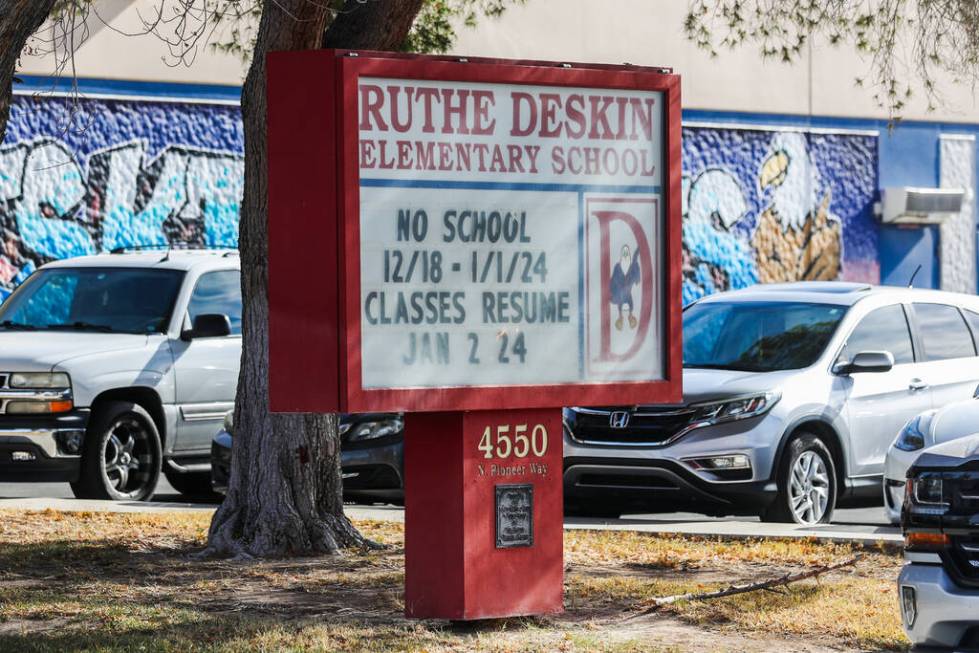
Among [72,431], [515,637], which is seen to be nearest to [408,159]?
[515,637]

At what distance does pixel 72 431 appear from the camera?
1351 centimetres

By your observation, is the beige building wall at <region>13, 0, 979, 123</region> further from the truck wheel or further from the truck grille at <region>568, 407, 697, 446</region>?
the truck grille at <region>568, 407, 697, 446</region>

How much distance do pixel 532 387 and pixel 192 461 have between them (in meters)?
6.99

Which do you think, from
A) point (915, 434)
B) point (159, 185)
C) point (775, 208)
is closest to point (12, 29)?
point (915, 434)

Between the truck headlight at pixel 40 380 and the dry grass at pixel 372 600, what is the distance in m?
1.85

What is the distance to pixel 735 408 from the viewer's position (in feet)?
41.6

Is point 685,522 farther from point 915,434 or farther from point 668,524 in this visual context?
point 915,434

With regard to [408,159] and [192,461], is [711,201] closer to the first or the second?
[192,461]

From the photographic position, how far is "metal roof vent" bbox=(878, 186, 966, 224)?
28.8 m

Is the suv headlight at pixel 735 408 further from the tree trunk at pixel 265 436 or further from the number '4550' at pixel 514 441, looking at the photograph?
the number '4550' at pixel 514 441

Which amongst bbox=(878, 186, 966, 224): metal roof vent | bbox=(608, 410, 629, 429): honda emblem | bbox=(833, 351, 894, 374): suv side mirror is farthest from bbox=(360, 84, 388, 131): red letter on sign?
bbox=(878, 186, 966, 224): metal roof vent

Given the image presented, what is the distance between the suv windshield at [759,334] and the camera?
43.8 ft

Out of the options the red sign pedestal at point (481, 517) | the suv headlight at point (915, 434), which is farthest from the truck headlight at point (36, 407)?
the suv headlight at point (915, 434)

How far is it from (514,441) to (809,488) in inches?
195
